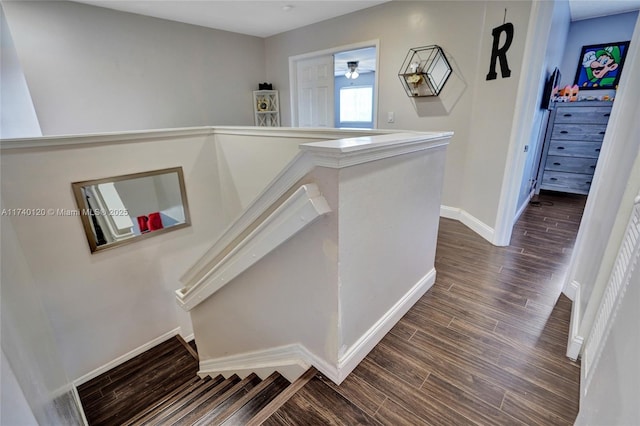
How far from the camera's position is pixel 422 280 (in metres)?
2.00

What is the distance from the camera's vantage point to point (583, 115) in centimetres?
385

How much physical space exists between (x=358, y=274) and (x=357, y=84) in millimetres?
8563

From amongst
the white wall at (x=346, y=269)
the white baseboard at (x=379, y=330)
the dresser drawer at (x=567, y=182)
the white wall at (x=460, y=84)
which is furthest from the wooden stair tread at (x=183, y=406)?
the dresser drawer at (x=567, y=182)

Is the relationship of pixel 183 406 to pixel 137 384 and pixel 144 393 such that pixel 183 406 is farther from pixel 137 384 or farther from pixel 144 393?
pixel 137 384

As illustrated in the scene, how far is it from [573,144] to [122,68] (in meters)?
5.88

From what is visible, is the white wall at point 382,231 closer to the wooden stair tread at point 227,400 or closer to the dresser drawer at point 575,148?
the wooden stair tread at point 227,400

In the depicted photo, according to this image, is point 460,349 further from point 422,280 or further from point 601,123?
point 601,123

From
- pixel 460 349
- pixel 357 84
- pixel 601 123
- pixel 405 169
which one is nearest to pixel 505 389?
pixel 460 349

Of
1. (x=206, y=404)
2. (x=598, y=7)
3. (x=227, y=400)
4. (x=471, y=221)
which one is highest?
(x=598, y=7)

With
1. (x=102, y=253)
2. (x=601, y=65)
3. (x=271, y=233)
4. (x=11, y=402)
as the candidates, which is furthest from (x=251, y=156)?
(x=601, y=65)

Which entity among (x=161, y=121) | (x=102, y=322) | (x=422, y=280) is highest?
(x=161, y=121)

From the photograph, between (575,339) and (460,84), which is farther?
(460,84)

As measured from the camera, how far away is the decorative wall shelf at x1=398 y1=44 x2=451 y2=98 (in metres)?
3.09

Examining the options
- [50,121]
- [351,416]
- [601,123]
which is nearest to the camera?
[351,416]
